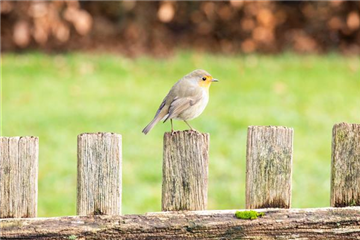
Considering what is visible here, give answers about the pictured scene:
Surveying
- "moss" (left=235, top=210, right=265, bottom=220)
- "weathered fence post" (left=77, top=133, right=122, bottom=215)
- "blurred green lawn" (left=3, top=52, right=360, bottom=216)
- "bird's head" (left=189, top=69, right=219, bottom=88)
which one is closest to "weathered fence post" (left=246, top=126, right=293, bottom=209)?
"moss" (left=235, top=210, right=265, bottom=220)

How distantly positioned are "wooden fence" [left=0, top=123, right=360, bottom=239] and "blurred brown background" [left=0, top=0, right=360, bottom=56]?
25.5 ft

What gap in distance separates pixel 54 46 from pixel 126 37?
1.13 meters

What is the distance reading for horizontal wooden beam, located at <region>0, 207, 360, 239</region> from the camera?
230 centimetres

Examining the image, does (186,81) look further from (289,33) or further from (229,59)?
(289,33)

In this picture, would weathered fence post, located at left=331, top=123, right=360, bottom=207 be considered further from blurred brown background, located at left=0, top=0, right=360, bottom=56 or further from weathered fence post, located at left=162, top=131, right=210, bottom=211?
blurred brown background, located at left=0, top=0, right=360, bottom=56

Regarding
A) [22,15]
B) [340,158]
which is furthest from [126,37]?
[340,158]

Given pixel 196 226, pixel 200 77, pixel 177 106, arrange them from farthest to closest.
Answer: pixel 200 77 < pixel 177 106 < pixel 196 226

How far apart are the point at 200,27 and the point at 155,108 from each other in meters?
3.67

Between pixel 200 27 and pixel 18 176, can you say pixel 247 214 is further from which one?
pixel 200 27

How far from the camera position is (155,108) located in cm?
739

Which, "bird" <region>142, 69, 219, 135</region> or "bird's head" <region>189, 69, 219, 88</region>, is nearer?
"bird" <region>142, 69, 219, 135</region>

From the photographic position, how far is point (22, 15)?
32.2 feet

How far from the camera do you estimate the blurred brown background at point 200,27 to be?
10164mm

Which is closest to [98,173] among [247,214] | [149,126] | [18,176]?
[18,176]
